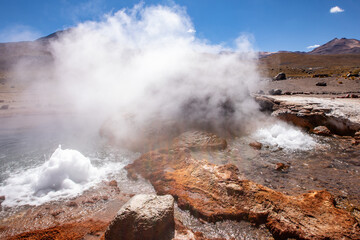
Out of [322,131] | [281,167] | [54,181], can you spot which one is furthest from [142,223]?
[322,131]

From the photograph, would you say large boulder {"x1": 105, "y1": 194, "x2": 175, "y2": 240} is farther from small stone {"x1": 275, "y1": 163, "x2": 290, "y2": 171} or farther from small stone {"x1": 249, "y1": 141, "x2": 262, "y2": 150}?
small stone {"x1": 249, "y1": 141, "x2": 262, "y2": 150}

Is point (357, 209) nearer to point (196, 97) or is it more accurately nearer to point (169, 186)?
point (169, 186)

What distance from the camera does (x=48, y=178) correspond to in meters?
3.74

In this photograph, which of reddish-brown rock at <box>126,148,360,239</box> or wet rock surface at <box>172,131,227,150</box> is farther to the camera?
wet rock surface at <box>172,131,227,150</box>

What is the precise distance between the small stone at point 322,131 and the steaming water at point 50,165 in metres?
5.70

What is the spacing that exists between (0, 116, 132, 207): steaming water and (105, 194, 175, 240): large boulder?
1.75 metres

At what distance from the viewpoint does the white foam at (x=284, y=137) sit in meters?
5.03

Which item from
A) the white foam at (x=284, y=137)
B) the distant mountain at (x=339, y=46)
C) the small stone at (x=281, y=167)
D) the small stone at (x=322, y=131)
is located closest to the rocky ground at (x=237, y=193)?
the small stone at (x=281, y=167)

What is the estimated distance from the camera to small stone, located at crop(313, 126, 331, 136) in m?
5.49

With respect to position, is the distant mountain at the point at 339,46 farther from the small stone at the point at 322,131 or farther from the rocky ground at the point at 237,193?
the rocky ground at the point at 237,193

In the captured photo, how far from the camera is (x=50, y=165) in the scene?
3.96 meters

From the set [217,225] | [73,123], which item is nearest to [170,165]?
[217,225]

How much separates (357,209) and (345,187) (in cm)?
73

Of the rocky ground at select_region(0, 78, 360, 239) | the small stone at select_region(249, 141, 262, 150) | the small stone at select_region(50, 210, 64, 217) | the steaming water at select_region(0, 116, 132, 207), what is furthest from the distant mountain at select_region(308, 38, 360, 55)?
the small stone at select_region(50, 210, 64, 217)
